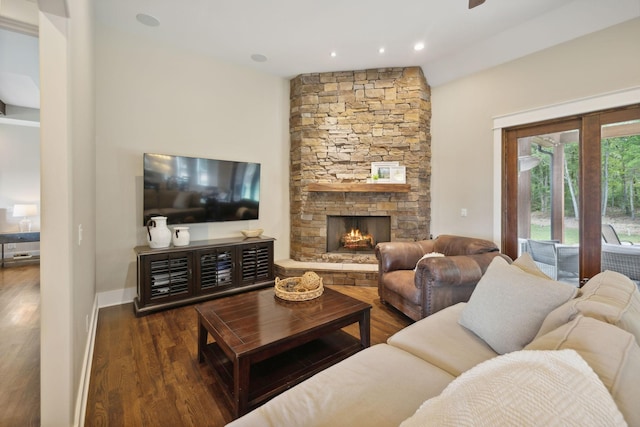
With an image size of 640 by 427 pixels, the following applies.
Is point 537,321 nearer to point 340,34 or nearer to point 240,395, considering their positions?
point 240,395

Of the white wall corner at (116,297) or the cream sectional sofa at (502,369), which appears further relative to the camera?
the white wall corner at (116,297)

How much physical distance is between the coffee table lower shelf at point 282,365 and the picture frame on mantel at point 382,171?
261 centimetres

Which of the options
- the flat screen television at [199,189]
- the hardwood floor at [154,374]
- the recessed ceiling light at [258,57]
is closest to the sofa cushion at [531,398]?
the hardwood floor at [154,374]

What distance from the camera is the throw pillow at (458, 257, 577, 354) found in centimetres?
132

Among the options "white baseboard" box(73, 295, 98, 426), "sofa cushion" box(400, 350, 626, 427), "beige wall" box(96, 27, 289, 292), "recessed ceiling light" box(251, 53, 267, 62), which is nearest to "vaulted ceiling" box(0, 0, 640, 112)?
"recessed ceiling light" box(251, 53, 267, 62)

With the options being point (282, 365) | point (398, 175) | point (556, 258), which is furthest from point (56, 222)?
point (556, 258)

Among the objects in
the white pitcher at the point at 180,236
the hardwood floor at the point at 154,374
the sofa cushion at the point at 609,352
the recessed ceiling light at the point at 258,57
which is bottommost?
the hardwood floor at the point at 154,374

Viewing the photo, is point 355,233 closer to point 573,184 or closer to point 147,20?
point 573,184

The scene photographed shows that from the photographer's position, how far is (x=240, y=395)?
1.54 m

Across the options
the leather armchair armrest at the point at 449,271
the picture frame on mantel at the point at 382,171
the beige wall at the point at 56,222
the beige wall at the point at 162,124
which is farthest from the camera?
the picture frame on mantel at the point at 382,171

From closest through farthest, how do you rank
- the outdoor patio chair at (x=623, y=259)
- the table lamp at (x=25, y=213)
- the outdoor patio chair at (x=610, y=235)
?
1. the outdoor patio chair at (x=623, y=259)
2. the outdoor patio chair at (x=610, y=235)
3. the table lamp at (x=25, y=213)

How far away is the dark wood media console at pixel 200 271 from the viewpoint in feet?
9.93

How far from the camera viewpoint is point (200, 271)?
3.38 metres

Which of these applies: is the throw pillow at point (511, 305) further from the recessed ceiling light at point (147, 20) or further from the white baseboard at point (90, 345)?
the recessed ceiling light at point (147, 20)
